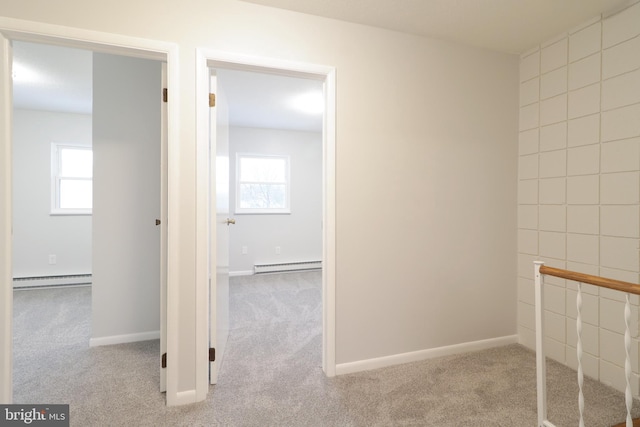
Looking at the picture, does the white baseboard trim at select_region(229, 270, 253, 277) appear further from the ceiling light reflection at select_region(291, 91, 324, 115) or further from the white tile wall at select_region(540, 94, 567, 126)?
the white tile wall at select_region(540, 94, 567, 126)

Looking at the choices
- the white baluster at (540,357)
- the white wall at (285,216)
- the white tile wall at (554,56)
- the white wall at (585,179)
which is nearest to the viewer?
the white baluster at (540,357)

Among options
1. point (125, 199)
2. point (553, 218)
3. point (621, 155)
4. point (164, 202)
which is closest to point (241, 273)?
point (125, 199)

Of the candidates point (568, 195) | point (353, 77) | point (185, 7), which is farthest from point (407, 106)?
point (185, 7)

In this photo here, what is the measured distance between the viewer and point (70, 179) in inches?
181

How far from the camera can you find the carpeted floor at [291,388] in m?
1.62

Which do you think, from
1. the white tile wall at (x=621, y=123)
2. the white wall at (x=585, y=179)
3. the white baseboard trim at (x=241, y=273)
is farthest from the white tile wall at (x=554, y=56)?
the white baseboard trim at (x=241, y=273)

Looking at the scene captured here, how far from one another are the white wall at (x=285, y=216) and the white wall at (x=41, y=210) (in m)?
2.22

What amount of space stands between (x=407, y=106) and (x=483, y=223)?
3.66 ft

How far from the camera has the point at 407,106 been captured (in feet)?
7.20

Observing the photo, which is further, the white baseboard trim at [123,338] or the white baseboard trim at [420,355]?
the white baseboard trim at [123,338]

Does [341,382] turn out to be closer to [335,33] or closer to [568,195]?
[568,195]

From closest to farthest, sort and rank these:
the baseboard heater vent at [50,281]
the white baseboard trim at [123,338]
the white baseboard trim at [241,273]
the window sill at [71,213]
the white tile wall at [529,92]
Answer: the white tile wall at [529,92] < the white baseboard trim at [123,338] < the baseboard heater vent at [50,281] < the window sill at [71,213] < the white baseboard trim at [241,273]

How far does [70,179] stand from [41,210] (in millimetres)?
576

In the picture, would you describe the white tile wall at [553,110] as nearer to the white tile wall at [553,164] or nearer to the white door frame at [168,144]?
the white tile wall at [553,164]
